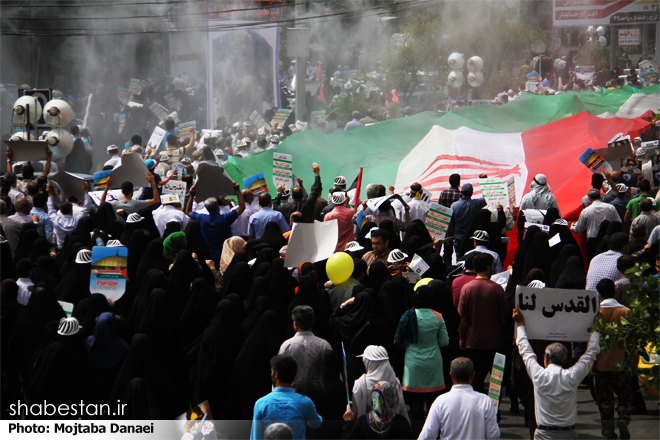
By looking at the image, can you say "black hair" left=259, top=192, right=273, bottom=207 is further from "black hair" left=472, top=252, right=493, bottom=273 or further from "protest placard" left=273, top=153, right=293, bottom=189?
"black hair" left=472, top=252, right=493, bottom=273

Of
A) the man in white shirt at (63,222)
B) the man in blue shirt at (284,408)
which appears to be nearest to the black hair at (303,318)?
the man in blue shirt at (284,408)

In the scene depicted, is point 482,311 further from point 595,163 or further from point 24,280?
point 595,163

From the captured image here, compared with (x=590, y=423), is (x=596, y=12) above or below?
above

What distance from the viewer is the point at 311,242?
6.48m

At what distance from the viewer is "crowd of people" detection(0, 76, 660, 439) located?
4.23 meters

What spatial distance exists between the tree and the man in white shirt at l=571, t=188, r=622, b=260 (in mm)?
4519

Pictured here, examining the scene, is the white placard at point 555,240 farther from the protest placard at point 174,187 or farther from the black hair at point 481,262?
the protest placard at point 174,187

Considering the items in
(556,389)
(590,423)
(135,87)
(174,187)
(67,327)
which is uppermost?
(135,87)

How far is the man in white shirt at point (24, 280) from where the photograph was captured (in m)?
5.72

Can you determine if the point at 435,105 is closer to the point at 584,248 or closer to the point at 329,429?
the point at 584,248

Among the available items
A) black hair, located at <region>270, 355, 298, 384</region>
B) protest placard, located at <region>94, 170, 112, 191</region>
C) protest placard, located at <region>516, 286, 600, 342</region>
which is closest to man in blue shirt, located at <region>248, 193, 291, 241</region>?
protest placard, located at <region>94, 170, 112, 191</region>

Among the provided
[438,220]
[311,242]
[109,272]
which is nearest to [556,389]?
[311,242]

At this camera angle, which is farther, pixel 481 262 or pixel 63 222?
pixel 63 222

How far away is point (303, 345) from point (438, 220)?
3.68 meters
